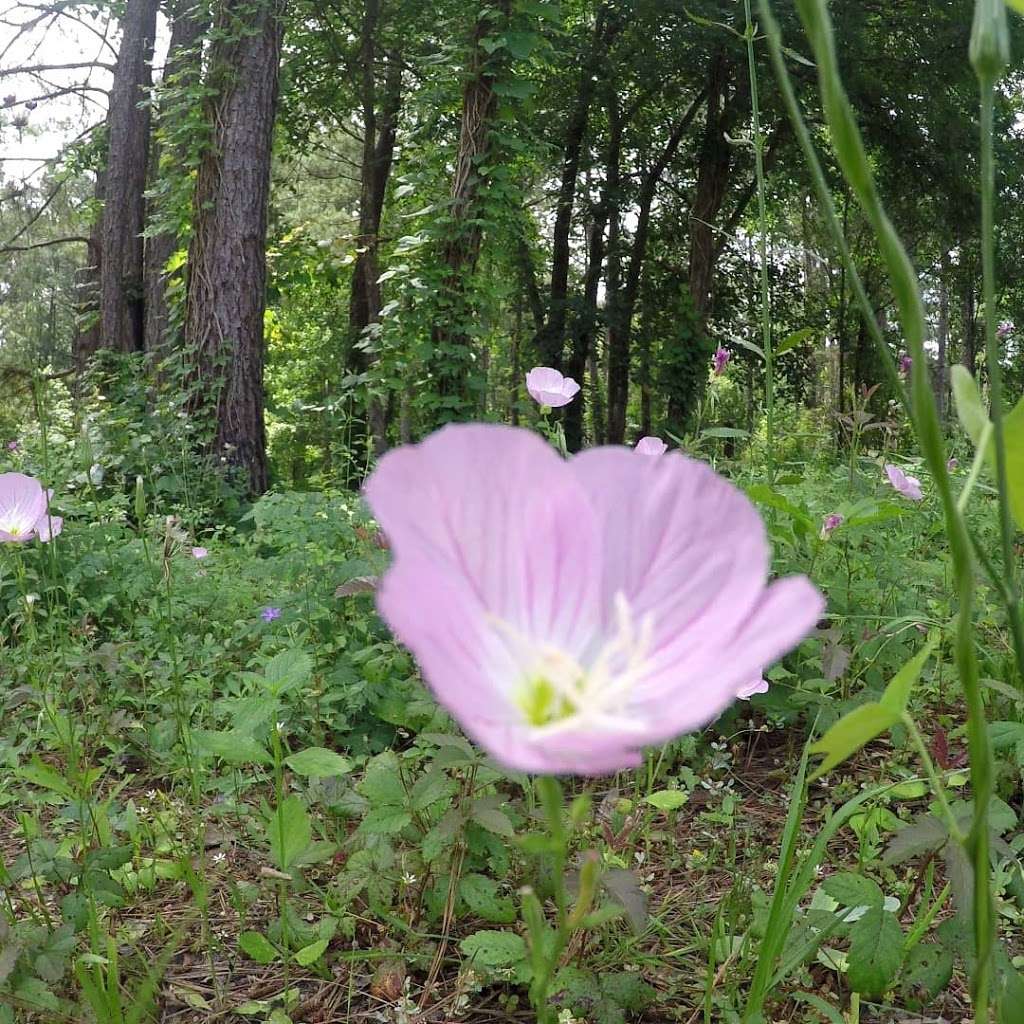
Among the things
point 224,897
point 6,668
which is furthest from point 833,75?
point 6,668

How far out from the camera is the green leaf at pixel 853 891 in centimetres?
120

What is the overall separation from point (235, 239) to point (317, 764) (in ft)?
19.1

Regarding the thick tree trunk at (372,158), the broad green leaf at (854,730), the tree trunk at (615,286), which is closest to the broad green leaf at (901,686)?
the broad green leaf at (854,730)

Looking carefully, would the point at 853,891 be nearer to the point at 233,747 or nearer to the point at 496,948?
the point at 496,948

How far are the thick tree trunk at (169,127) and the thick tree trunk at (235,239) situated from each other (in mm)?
296

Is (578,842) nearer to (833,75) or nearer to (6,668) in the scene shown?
(833,75)

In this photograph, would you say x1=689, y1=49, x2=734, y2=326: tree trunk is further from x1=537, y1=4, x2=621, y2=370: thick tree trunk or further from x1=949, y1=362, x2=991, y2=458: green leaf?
x1=949, y1=362, x2=991, y2=458: green leaf

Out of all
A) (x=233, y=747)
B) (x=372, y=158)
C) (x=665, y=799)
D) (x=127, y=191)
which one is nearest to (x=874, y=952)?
(x=665, y=799)

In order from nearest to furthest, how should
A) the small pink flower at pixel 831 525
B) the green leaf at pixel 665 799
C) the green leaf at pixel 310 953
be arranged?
the green leaf at pixel 310 953
the green leaf at pixel 665 799
the small pink flower at pixel 831 525

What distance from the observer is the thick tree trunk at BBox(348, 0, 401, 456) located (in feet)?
34.3

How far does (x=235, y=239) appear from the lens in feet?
21.1

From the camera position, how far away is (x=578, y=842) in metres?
1.66

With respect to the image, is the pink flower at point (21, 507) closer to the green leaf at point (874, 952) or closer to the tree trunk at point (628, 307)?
the green leaf at point (874, 952)

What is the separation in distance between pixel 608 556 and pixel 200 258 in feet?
21.6
